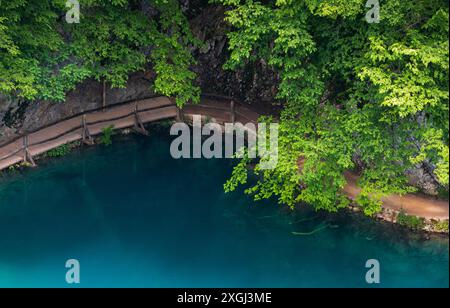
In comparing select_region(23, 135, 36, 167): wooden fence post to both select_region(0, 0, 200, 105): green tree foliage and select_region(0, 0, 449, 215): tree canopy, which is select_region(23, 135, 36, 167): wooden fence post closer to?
select_region(0, 0, 200, 105): green tree foliage

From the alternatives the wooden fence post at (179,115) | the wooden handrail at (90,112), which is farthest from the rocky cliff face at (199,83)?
the wooden fence post at (179,115)

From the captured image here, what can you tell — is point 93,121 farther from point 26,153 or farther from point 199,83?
point 199,83

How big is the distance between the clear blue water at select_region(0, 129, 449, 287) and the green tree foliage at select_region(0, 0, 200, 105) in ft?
11.5

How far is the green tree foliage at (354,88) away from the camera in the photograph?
73.6 ft

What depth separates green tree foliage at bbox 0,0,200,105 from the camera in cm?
2606

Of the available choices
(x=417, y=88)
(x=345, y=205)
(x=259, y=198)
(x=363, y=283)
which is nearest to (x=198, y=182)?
(x=259, y=198)

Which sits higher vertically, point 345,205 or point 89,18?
point 89,18

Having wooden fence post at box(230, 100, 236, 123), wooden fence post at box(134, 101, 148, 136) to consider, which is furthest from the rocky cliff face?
wooden fence post at box(230, 100, 236, 123)

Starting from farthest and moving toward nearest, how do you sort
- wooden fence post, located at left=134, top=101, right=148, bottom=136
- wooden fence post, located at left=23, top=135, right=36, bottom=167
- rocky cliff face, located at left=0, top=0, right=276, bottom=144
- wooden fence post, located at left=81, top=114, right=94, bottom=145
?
wooden fence post, located at left=134, top=101, right=148, bottom=136 < wooden fence post, located at left=81, top=114, right=94, bottom=145 < rocky cliff face, located at left=0, top=0, right=276, bottom=144 < wooden fence post, located at left=23, top=135, right=36, bottom=167

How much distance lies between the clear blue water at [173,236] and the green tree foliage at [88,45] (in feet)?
11.5

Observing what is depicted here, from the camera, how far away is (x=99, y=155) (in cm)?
3052

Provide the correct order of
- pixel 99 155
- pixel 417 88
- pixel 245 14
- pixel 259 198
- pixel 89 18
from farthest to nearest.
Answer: pixel 99 155 < pixel 89 18 < pixel 259 198 < pixel 245 14 < pixel 417 88

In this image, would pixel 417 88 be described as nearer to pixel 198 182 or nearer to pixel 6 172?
pixel 198 182

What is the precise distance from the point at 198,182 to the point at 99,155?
443 centimetres
